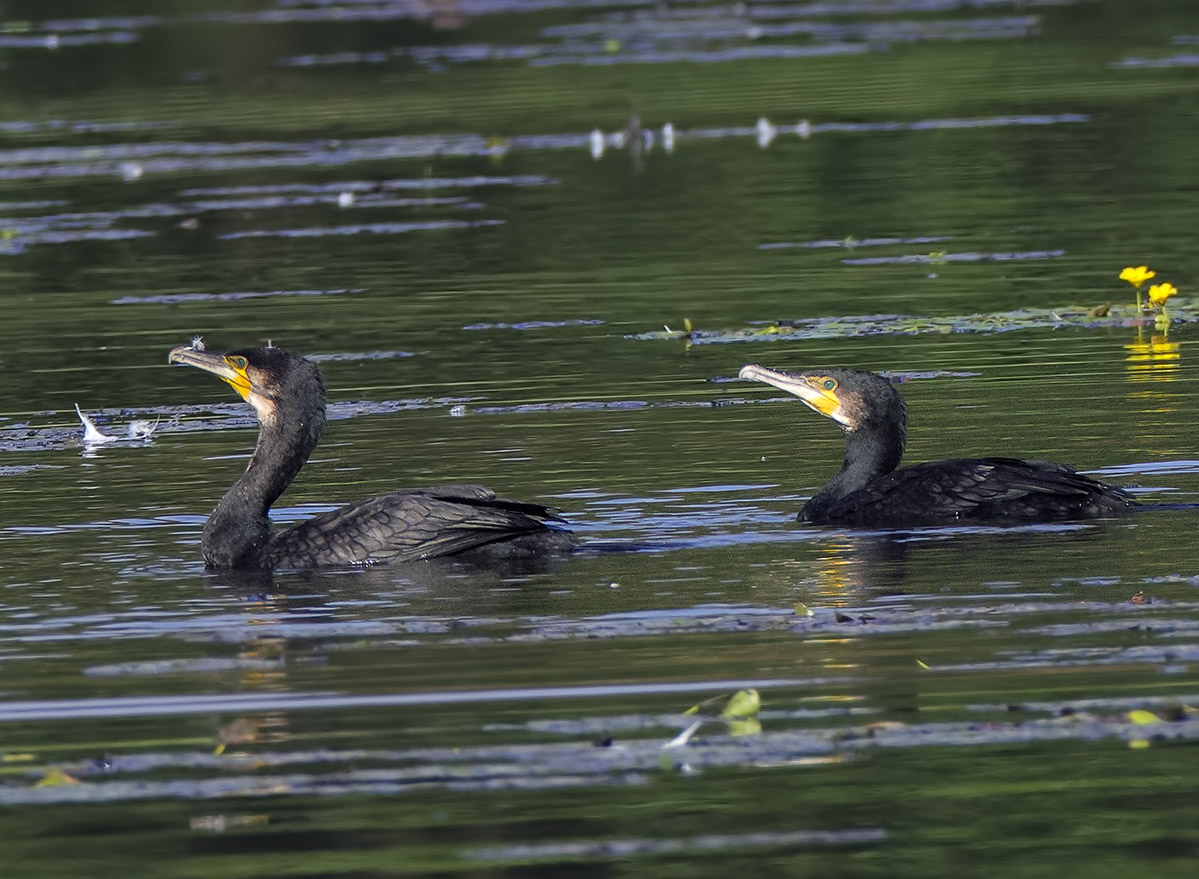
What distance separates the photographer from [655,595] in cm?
950

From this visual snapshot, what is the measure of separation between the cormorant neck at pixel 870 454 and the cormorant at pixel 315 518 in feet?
4.69

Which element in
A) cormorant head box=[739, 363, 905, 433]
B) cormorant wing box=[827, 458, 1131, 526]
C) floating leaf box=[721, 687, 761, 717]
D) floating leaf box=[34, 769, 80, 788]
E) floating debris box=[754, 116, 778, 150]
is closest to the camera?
floating leaf box=[34, 769, 80, 788]

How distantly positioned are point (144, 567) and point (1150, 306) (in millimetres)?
8307

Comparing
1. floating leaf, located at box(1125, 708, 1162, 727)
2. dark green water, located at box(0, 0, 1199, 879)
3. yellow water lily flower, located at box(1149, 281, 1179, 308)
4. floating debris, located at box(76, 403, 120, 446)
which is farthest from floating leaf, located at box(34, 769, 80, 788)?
yellow water lily flower, located at box(1149, 281, 1179, 308)

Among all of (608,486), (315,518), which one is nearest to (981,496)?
(608,486)

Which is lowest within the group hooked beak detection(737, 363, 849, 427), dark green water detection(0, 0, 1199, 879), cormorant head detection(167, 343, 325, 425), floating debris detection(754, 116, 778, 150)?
dark green water detection(0, 0, 1199, 879)

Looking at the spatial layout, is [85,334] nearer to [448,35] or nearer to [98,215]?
[98,215]

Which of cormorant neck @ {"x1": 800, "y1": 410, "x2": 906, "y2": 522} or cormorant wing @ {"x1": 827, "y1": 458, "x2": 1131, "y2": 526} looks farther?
cormorant neck @ {"x1": 800, "y1": 410, "x2": 906, "y2": 522}

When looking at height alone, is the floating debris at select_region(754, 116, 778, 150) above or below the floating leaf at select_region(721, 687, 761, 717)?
above

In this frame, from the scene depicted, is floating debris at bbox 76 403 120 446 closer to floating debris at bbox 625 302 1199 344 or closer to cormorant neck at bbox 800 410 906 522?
floating debris at bbox 625 302 1199 344

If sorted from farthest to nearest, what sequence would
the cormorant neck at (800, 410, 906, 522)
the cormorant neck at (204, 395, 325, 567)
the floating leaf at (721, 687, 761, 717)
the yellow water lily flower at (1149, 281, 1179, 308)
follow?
the yellow water lily flower at (1149, 281, 1179, 308) < the cormorant neck at (800, 410, 906, 522) < the cormorant neck at (204, 395, 325, 567) < the floating leaf at (721, 687, 761, 717)

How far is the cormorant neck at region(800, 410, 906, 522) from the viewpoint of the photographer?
38.0 feet

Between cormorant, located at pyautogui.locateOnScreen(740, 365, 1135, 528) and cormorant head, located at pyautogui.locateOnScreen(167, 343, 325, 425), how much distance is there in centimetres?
208

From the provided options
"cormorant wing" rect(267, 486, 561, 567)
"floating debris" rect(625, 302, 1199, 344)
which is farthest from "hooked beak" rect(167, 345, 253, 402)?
"floating debris" rect(625, 302, 1199, 344)
